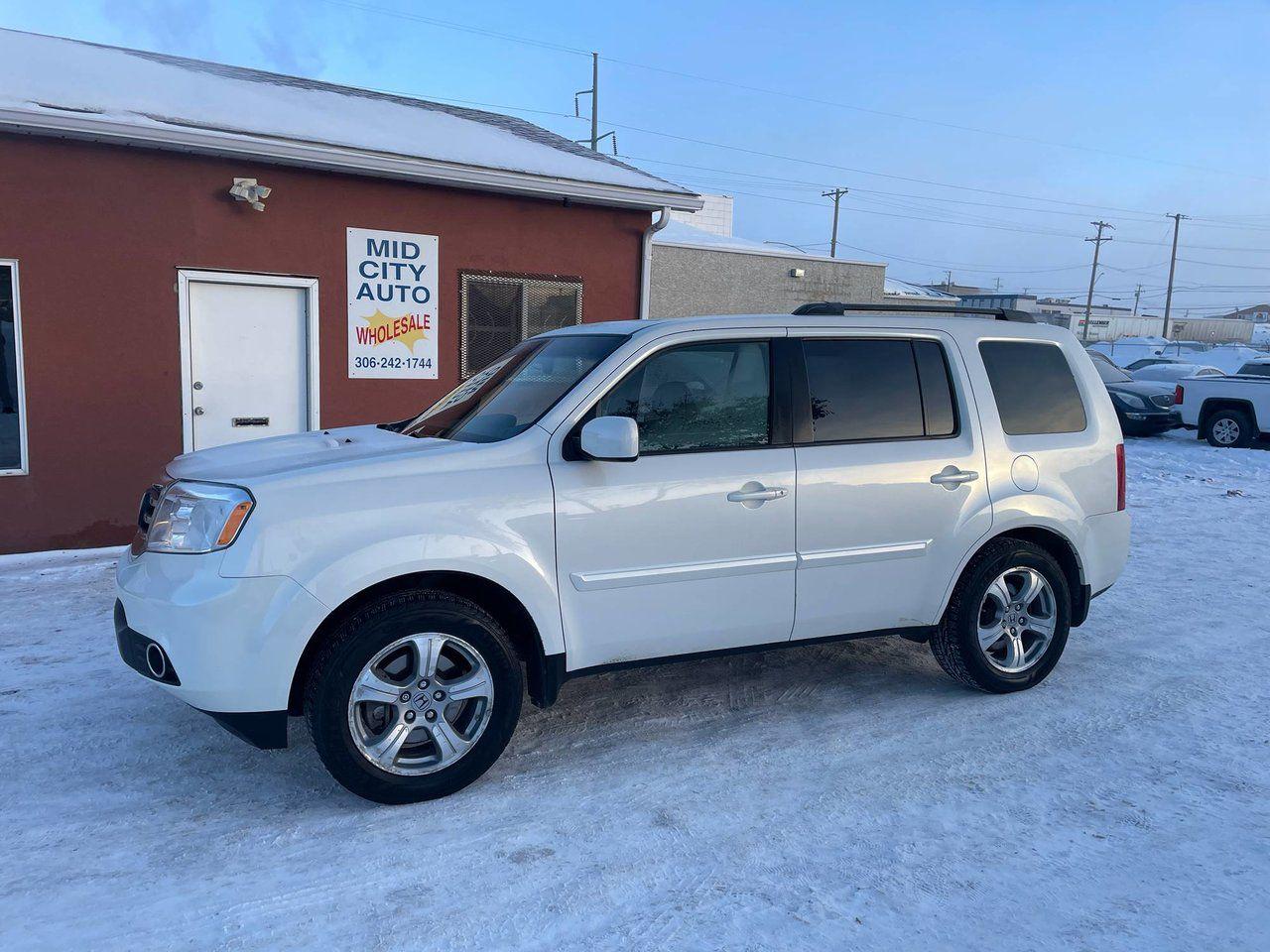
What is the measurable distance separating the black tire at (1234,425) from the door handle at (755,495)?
16516 millimetres

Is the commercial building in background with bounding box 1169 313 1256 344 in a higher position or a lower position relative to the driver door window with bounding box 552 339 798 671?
higher

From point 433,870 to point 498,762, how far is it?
856 millimetres

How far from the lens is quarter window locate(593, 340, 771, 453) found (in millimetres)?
4062

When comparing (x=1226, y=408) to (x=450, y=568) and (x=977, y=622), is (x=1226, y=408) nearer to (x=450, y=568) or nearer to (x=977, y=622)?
(x=977, y=622)

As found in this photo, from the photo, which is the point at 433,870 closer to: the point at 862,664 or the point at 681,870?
the point at 681,870

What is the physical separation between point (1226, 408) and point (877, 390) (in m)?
16.4

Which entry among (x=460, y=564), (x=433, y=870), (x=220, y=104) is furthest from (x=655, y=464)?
(x=220, y=104)

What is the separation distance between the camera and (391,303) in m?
9.07

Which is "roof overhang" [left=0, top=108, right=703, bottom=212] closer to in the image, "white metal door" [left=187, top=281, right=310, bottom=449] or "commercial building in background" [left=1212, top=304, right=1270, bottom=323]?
"white metal door" [left=187, top=281, right=310, bottom=449]

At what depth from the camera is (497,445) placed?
12.6 feet

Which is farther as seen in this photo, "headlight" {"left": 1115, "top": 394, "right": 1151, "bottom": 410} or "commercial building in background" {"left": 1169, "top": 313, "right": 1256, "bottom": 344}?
"commercial building in background" {"left": 1169, "top": 313, "right": 1256, "bottom": 344}

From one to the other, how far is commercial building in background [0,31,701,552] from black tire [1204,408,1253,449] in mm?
12903

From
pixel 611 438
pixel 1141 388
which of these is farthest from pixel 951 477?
pixel 1141 388

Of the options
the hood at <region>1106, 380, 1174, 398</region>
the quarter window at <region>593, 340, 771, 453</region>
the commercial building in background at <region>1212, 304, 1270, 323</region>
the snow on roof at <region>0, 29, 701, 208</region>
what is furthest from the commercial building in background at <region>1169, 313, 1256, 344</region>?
the quarter window at <region>593, 340, 771, 453</region>
